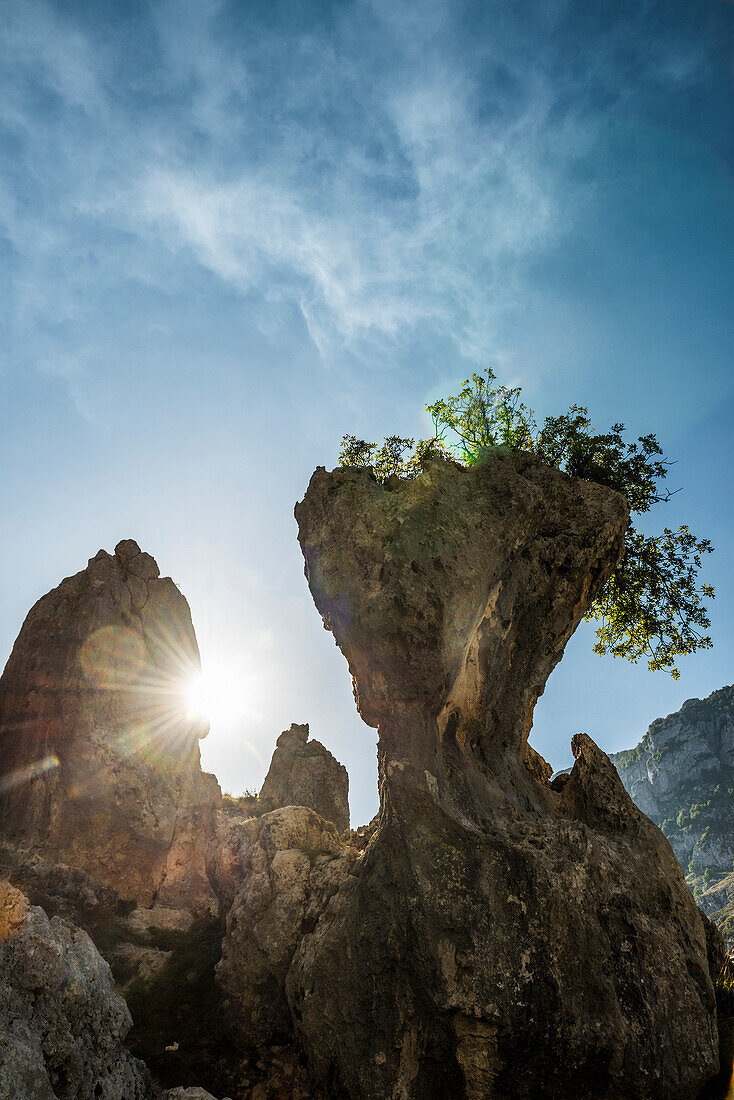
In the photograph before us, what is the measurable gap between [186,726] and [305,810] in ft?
35.4

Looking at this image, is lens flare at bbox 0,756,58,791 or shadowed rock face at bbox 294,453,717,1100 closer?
shadowed rock face at bbox 294,453,717,1100

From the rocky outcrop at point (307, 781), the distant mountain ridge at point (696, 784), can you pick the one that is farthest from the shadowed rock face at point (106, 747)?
the distant mountain ridge at point (696, 784)

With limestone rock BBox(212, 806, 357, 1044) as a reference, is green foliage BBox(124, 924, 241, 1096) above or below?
below

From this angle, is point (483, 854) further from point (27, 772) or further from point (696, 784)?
point (696, 784)

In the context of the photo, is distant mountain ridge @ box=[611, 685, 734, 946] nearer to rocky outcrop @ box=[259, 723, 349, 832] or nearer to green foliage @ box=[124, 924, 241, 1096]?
rocky outcrop @ box=[259, 723, 349, 832]

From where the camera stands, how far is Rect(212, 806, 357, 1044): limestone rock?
1552 cm

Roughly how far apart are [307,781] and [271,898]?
1771 centimetres

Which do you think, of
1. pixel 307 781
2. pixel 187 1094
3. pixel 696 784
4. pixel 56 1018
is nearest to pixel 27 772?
pixel 56 1018

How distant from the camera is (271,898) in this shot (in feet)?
56.6

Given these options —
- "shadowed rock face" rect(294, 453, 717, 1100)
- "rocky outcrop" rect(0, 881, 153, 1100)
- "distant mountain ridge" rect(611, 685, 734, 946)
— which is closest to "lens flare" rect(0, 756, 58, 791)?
"rocky outcrop" rect(0, 881, 153, 1100)

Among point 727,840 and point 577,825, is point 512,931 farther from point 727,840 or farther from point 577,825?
point 727,840

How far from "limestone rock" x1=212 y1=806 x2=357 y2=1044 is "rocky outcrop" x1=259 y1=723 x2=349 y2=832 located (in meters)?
13.4

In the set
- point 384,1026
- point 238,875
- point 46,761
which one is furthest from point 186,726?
point 384,1026

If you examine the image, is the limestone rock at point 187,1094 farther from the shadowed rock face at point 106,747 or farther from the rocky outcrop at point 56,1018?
the shadowed rock face at point 106,747
